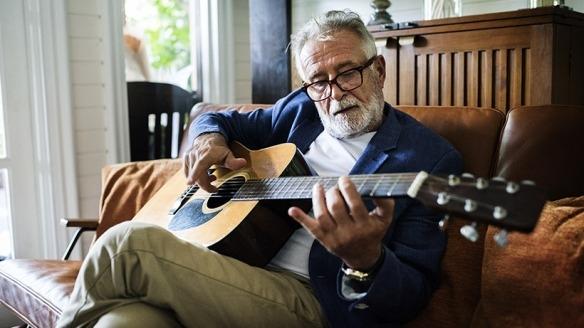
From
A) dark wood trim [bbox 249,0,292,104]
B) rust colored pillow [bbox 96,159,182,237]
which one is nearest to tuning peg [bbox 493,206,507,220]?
rust colored pillow [bbox 96,159,182,237]

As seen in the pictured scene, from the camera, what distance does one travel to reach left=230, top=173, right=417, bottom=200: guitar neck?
3.93 ft

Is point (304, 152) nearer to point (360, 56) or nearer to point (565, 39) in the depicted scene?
point (360, 56)

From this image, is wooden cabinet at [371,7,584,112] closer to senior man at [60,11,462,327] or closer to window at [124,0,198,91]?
senior man at [60,11,462,327]

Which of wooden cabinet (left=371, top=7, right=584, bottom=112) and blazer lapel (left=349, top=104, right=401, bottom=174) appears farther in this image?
wooden cabinet (left=371, top=7, right=584, bottom=112)

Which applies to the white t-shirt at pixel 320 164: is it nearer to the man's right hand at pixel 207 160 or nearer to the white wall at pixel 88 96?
the man's right hand at pixel 207 160

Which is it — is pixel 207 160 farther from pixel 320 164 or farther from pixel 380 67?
pixel 380 67

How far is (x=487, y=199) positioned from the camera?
3.33 ft

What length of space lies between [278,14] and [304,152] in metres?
1.71

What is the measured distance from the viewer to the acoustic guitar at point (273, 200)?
39.3 inches

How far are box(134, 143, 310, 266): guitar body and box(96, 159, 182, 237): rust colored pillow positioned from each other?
0.53 metres

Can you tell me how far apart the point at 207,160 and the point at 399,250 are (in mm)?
626

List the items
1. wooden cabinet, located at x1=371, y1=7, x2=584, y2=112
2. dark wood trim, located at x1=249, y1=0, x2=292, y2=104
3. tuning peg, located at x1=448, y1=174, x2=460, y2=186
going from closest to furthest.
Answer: tuning peg, located at x1=448, y1=174, x2=460, y2=186, wooden cabinet, located at x1=371, y1=7, x2=584, y2=112, dark wood trim, located at x1=249, y1=0, x2=292, y2=104

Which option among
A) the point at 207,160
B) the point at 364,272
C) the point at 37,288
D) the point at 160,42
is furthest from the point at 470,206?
the point at 160,42

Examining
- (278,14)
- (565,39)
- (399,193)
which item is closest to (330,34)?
(399,193)
